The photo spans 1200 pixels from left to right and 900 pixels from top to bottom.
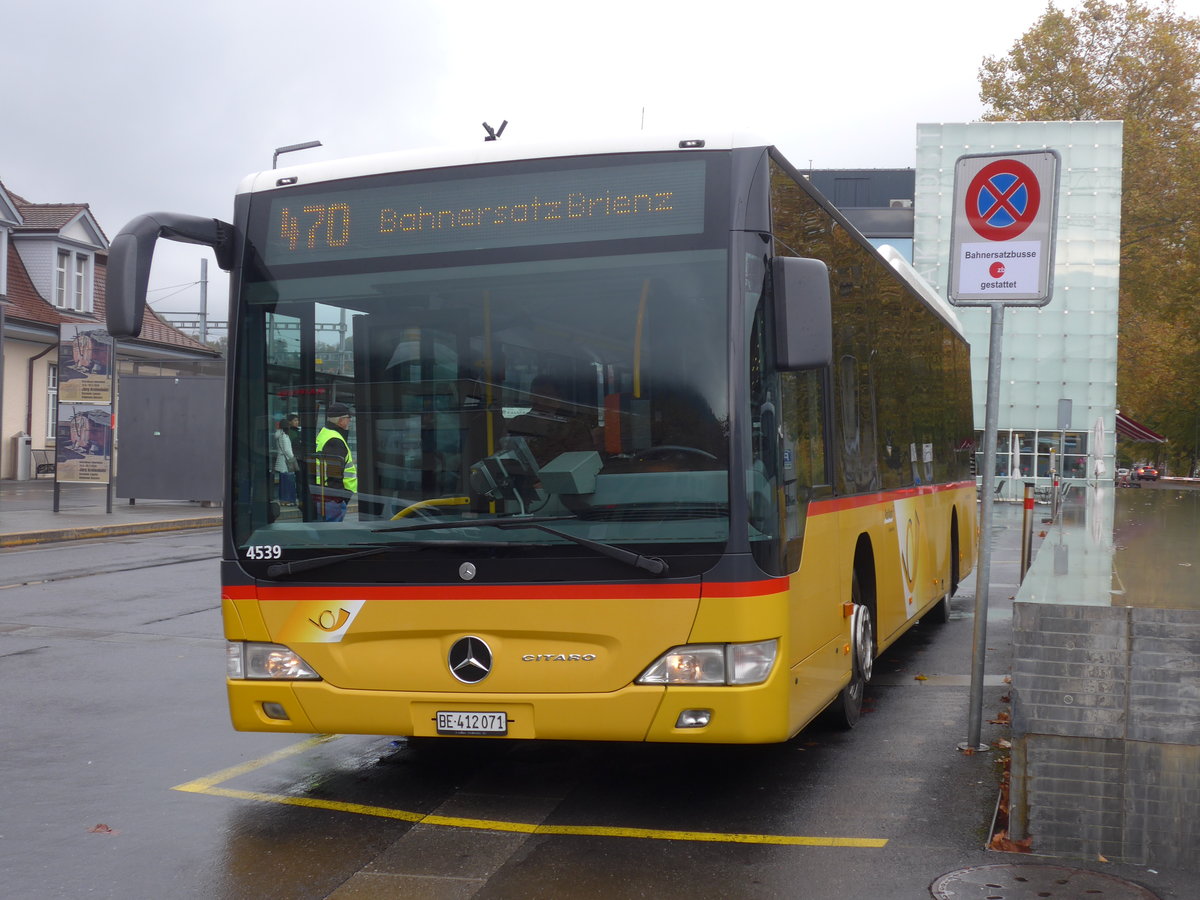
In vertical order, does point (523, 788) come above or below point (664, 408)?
below

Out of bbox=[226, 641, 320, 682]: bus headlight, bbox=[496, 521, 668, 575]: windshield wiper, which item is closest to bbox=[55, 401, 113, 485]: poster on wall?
bbox=[226, 641, 320, 682]: bus headlight

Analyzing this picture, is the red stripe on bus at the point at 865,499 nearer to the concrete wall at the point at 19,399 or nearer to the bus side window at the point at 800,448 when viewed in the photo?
the bus side window at the point at 800,448

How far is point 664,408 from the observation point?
552cm

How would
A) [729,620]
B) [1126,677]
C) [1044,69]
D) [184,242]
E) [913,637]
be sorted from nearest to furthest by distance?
1. [1126,677]
2. [729,620]
3. [184,242]
4. [913,637]
5. [1044,69]

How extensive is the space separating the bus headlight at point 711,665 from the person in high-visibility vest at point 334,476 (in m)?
1.52

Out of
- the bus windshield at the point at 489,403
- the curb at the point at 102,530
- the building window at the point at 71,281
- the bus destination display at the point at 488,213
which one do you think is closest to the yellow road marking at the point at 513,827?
the bus windshield at the point at 489,403

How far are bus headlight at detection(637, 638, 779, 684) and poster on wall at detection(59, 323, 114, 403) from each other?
69.3 ft

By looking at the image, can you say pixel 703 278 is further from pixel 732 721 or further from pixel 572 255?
pixel 732 721

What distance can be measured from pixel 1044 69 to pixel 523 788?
168 ft

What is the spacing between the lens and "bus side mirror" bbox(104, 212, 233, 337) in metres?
5.59

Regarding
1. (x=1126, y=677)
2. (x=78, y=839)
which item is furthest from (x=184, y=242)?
(x=1126, y=677)

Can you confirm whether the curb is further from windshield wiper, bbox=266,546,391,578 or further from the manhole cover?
the manhole cover

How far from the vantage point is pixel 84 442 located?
24953 mm

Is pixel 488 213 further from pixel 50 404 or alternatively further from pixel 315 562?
pixel 50 404
